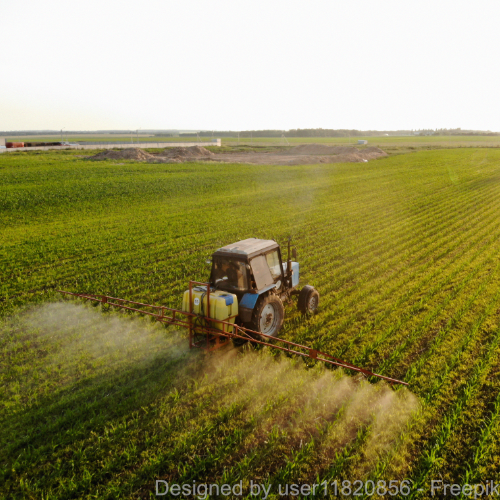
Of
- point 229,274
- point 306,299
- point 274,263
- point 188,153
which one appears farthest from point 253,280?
point 188,153

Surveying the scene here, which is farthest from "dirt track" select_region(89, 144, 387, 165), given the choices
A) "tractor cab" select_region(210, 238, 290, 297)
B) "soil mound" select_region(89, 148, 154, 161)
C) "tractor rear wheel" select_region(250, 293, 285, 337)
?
"tractor rear wheel" select_region(250, 293, 285, 337)

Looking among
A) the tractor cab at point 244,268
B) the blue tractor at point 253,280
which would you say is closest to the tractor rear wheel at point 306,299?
the blue tractor at point 253,280

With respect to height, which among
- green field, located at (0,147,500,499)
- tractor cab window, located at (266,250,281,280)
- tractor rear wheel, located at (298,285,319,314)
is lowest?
green field, located at (0,147,500,499)

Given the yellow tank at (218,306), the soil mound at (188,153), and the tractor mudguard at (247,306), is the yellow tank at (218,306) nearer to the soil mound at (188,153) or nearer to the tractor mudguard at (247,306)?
the tractor mudguard at (247,306)

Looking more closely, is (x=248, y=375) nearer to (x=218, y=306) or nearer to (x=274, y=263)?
(x=218, y=306)

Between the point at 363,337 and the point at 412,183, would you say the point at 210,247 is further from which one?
the point at 412,183

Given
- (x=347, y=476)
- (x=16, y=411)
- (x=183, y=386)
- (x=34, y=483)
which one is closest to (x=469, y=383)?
(x=347, y=476)

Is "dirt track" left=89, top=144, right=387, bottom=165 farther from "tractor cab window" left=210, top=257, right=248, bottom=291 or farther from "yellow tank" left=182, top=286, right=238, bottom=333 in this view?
"yellow tank" left=182, top=286, right=238, bottom=333
